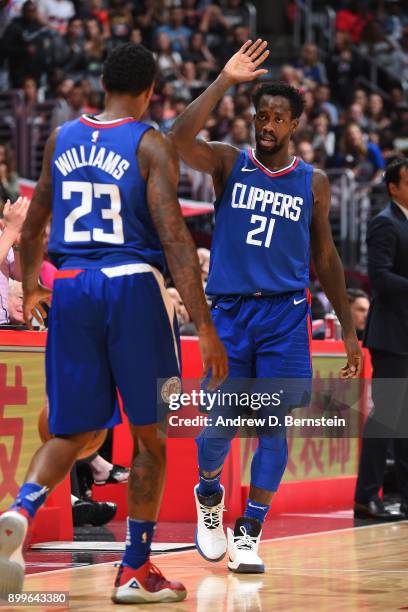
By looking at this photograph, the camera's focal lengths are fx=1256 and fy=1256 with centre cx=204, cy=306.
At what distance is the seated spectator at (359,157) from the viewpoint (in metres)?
17.1

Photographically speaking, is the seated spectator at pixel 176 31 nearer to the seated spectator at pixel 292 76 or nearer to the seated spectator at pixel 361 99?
the seated spectator at pixel 292 76

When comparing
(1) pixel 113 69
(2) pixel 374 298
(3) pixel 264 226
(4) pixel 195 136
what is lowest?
(2) pixel 374 298

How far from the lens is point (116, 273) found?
15.4 feet

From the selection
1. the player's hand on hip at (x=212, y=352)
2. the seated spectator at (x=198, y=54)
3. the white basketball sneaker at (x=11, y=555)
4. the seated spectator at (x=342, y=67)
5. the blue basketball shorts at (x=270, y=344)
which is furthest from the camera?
the seated spectator at (x=342, y=67)

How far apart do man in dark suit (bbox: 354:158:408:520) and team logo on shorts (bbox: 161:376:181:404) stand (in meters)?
3.63

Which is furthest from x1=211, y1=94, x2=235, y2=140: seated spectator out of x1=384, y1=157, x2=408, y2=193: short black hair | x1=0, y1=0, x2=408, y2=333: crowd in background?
x1=384, y1=157, x2=408, y2=193: short black hair

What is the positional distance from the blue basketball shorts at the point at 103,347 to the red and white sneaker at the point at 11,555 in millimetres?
465

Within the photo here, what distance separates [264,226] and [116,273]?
146 cm

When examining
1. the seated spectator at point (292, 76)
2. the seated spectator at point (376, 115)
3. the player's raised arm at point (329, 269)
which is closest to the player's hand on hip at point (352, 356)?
the player's raised arm at point (329, 269)

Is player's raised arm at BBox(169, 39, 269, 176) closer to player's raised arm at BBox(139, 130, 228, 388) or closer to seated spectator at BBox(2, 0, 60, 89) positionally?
player's raised arm at BBox(139, 130, 228, 388)

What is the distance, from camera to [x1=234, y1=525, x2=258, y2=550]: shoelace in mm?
5867

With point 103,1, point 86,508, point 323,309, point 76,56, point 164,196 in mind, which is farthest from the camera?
point 103,1

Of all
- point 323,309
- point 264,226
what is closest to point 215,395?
point 264,226

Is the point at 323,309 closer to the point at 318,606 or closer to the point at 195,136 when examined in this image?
the point at 195,136
